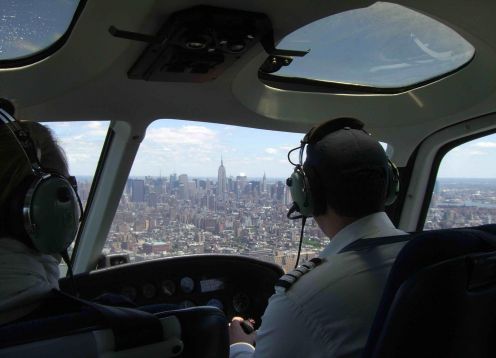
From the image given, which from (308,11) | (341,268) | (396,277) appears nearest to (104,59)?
(308,11)

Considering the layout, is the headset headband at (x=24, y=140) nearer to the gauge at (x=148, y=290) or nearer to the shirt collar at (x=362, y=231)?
the shirt collar at (x=362, y=231)

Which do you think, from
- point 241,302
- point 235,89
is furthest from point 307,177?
point 241,302

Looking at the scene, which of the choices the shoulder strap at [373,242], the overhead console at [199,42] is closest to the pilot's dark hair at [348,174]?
the shoulder strap at [373,242]

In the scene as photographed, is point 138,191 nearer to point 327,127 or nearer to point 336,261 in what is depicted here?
point 327,127

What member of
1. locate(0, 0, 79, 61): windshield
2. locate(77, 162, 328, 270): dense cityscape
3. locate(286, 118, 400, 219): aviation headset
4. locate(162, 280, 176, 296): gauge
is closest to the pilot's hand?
locate(286, 118, 400, 219): aviation headset

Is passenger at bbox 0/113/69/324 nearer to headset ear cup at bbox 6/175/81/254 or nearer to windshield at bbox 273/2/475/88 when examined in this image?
headset ear cup at bbox 6/175/81/254

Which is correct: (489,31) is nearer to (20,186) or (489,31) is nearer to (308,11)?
(308,11)
